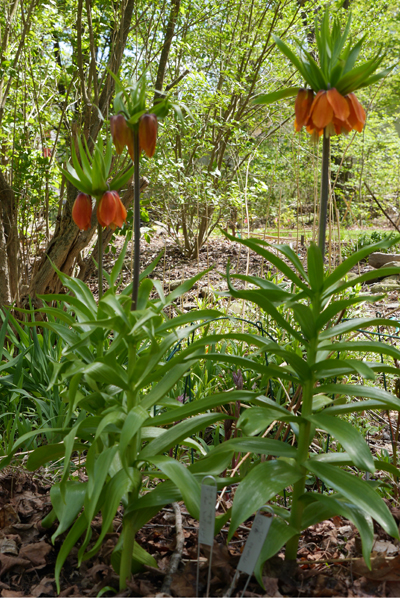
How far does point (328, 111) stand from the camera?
43.4 inches

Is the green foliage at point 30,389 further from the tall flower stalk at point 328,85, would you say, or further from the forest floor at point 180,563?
the tall flower stalk at point 328,85

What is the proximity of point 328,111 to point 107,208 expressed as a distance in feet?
1.95

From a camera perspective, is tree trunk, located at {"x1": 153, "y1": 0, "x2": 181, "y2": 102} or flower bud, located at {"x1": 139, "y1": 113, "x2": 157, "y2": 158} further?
tree trunk, located at {"x1": 153, "y1": 0, "x2": 181, "y2": 102}

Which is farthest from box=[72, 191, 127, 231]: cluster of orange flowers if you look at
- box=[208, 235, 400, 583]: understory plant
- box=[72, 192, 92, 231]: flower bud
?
box=[208, 235, 400, 583]: understory plant

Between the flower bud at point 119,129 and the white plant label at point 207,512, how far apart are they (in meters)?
0.81

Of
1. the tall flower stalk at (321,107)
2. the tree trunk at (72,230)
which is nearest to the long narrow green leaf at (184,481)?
the tall flower stalk at (321,107)

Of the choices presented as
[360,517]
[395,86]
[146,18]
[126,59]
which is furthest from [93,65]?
[395,86]

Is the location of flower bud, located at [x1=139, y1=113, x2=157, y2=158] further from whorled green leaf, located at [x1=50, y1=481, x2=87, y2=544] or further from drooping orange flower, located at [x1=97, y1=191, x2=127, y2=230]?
whorled green leaf, located at [x1=50, y1=481, x2=87, y2=544]

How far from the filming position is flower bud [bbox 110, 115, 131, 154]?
121cm

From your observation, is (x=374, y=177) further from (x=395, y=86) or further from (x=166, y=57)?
(x=166, y=57)

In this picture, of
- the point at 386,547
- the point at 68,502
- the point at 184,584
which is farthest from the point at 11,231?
the point at 386,547

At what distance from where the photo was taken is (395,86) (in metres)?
13.0

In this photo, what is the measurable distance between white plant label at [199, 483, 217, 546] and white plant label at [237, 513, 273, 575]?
8 centimetres

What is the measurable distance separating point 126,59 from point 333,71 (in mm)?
3847
